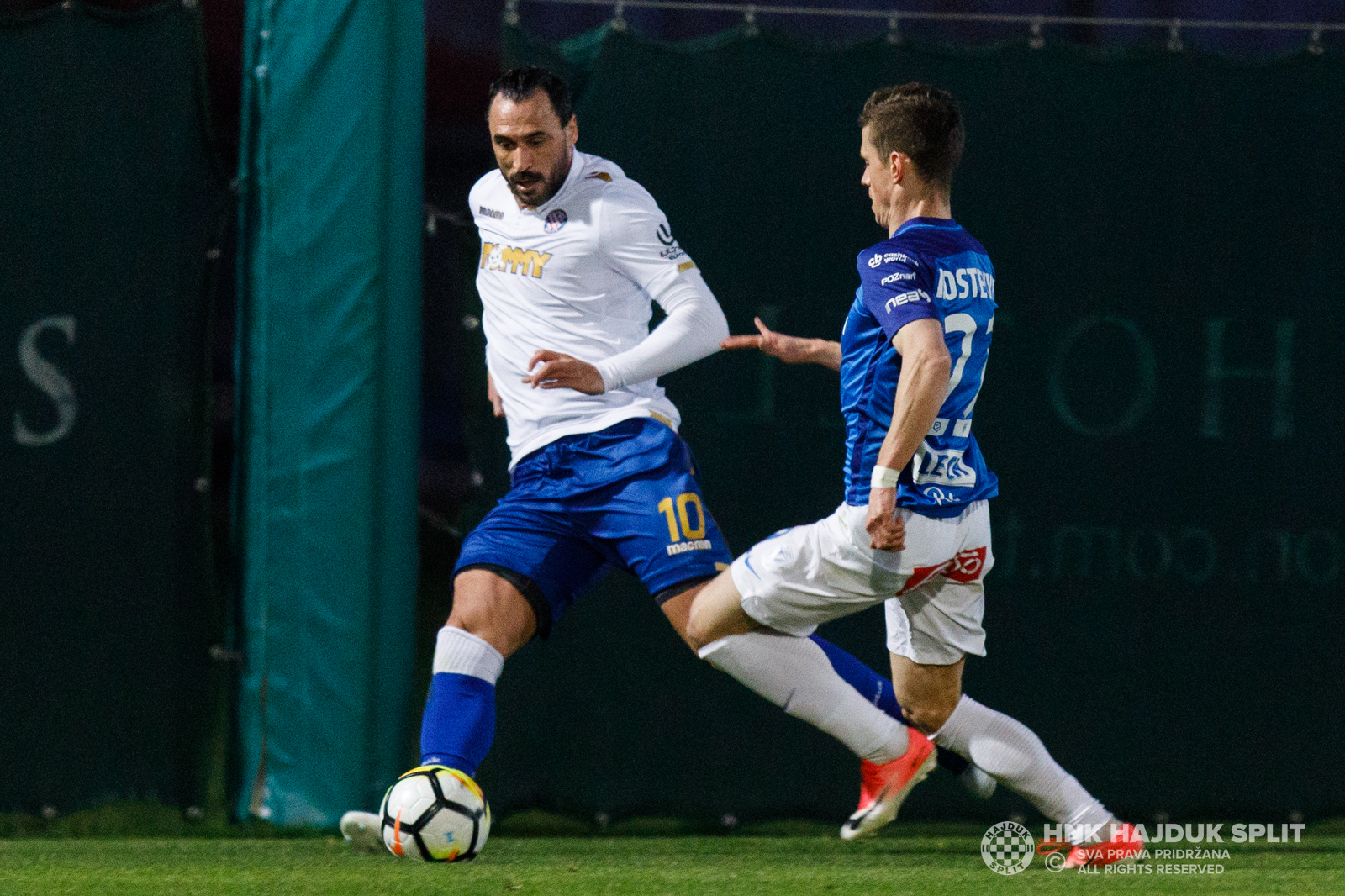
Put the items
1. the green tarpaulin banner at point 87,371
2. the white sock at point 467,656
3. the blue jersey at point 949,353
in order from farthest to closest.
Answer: the green tarpaulin banner at point 87,371 → the white sock at point 467,656 → the blue jersey at point 949,353

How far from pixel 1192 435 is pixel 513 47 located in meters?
2.36

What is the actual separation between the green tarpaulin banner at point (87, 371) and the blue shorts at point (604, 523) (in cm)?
130

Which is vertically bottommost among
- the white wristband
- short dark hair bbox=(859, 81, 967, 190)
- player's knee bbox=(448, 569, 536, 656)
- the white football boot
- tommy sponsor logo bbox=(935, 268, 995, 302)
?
the white football boot

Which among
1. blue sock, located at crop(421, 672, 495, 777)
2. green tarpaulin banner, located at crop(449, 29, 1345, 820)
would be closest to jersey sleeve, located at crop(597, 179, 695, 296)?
Answer: green tarpaulin banner, located at crop(449, 29, 1345, 820)

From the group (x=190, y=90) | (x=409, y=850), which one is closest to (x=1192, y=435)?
(x=409, y=850)

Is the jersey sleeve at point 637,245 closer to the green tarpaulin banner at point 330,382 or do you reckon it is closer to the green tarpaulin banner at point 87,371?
the green tarpaulin banner at point 330,382

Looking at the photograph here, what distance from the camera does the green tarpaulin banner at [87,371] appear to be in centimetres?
506

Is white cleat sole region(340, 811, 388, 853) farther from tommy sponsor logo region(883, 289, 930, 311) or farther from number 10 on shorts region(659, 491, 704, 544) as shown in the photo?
tommy sponsor logo region(883, 289, 930, 311)

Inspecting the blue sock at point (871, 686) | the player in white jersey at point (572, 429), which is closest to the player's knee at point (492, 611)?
the player in white jersey at point (572, 429)

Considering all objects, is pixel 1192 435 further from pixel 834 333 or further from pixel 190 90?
pixel 190 90

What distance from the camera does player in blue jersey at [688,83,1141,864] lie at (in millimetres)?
3648

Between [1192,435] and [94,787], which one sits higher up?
[1192,435]

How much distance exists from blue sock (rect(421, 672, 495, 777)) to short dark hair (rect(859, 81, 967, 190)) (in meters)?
1.62

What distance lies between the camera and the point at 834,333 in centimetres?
519
